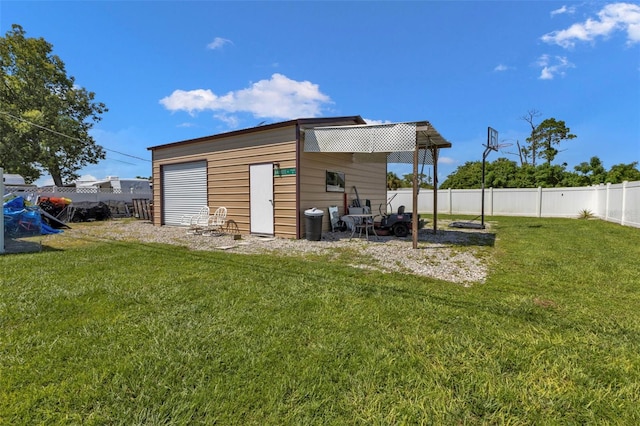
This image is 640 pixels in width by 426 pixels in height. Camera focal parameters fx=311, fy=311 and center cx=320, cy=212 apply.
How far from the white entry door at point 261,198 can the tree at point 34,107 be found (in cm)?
1698

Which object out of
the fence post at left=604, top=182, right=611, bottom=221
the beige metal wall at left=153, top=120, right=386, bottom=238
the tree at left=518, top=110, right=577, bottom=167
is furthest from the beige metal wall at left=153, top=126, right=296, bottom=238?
the tree at left=518, top=110, right=577, bottom=167

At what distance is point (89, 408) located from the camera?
171 cm

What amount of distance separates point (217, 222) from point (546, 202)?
15734mm

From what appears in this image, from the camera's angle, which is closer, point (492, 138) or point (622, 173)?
point (492, 138)

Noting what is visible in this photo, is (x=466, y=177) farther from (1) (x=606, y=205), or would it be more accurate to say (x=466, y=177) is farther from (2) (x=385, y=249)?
(2) (x=385, y=249)

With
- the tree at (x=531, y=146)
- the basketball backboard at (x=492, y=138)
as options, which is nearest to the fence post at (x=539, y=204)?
the basketball backboard at (x=492, y=138)

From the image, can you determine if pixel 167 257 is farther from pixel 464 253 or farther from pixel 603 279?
pixel 603 279

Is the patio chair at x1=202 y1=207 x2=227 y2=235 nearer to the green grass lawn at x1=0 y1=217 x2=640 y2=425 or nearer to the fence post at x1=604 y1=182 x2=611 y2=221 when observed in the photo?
the green grass lawn at x1=0 y1=217 x2=640 y2=425

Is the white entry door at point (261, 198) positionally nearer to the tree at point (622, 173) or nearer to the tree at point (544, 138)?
the tree at point (622, 173)

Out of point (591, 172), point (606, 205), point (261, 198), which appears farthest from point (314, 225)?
point (591, 172)

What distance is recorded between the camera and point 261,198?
888 centimetres

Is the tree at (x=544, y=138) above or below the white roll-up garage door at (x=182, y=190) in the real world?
above

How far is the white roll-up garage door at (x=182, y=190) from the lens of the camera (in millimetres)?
10500

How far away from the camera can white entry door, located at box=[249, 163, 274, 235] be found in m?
8.67
